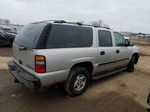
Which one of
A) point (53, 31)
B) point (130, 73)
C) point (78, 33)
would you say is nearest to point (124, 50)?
point (130, 73)

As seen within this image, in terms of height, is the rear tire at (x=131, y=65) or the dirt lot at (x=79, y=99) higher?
the rear tire at (x=131, y=65)

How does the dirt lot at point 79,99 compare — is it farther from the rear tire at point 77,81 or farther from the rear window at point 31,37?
the rear window at point 31,37

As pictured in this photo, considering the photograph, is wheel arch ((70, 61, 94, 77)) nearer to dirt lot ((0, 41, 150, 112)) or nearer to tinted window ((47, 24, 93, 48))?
tinted window ((47, 24, 93, 48))

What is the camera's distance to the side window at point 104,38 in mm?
3859

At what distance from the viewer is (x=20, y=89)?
149 inches

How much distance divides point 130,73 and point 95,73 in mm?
2590

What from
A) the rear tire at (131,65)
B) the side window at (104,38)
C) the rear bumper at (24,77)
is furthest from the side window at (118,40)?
the rear bumper at (24,77)

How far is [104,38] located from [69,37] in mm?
1370

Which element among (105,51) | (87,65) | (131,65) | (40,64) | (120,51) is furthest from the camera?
(131,65)

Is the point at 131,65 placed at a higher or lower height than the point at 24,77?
lower

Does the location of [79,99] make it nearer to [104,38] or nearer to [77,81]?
[77,81]

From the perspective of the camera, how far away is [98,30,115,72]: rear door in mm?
3805

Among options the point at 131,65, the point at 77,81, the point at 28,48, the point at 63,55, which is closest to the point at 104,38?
the point at 77,81

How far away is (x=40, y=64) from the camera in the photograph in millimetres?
2586
